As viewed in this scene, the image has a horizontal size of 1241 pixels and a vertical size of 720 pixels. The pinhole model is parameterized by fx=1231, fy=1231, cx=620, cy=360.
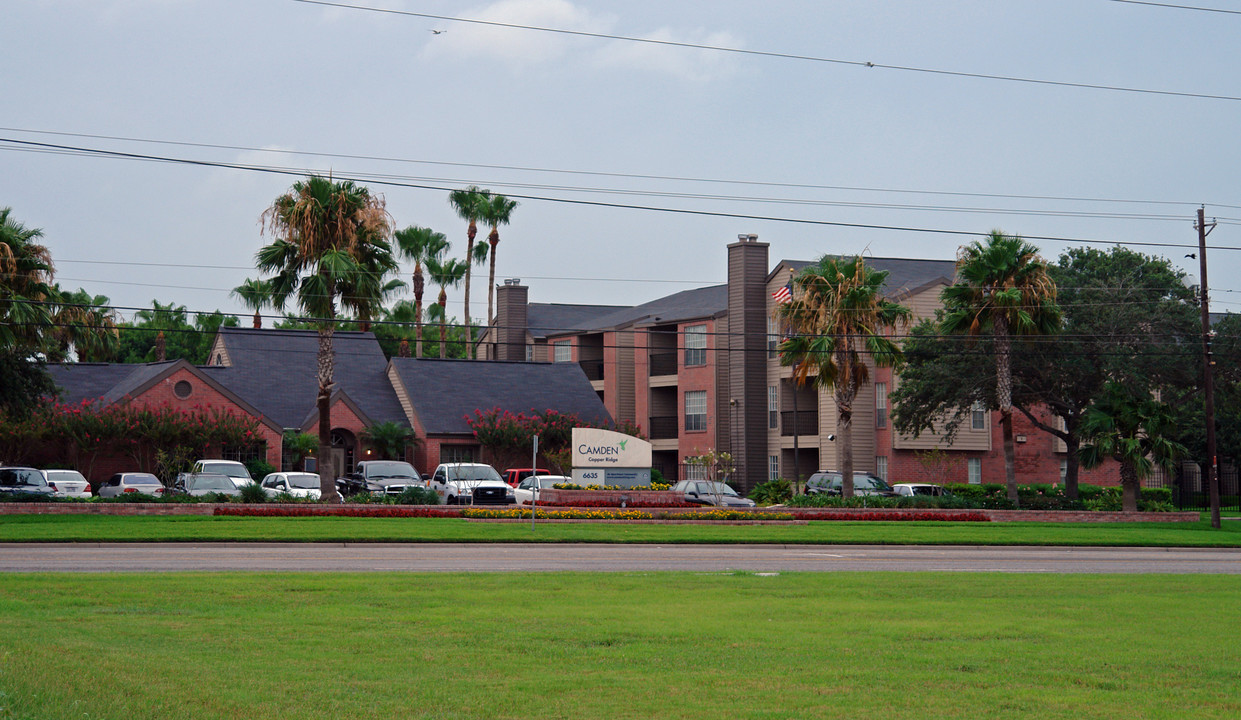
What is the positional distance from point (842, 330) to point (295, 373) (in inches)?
1147

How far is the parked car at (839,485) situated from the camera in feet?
150

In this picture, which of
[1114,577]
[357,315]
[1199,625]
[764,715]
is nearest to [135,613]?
[764,715]

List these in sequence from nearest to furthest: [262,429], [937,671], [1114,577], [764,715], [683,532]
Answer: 1. [764,715]
2. [937,671]
3. [1114,577]
4. [683,532]
5. [262,429]

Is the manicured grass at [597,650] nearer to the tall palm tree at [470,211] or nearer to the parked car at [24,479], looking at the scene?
Answer: the parked car at [24,479]

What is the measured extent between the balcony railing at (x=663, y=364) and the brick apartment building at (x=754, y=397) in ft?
0.20

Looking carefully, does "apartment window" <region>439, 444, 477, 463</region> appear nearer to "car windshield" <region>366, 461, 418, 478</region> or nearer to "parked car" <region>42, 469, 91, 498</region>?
"car windshield" <region>366, 461, 418, 478</region>

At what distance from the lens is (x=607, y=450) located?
127 feet

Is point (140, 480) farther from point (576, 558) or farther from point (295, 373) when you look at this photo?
point (576, 558)

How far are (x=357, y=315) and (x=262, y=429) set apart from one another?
46.6 ft

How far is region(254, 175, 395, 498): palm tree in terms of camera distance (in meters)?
37.8

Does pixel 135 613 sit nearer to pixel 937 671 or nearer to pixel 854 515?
pixel 937 671

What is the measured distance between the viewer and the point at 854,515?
123 ft

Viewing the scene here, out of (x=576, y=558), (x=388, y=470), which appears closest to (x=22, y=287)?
(x=388, y=470)

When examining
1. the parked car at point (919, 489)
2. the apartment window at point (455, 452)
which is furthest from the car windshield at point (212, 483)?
the parked car at point (919, 489)
